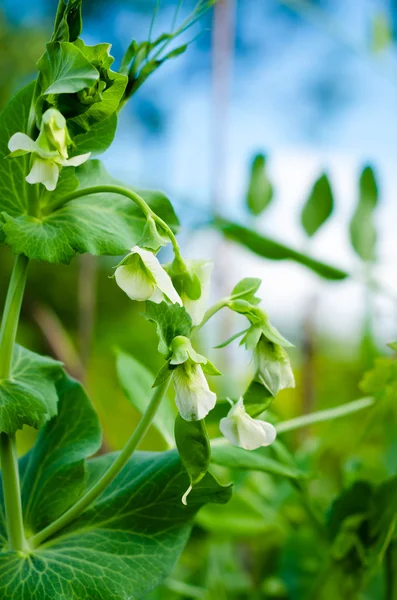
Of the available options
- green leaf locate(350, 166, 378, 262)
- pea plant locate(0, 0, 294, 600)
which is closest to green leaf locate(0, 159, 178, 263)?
pea plant locate(0, 0, 294, 600)

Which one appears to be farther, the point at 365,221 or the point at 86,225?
the point at 365,221

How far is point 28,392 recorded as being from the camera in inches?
10.0

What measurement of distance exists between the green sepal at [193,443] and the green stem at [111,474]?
0.6 inches

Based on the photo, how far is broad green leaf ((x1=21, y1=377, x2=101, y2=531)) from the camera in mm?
289

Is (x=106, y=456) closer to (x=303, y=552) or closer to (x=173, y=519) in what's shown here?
(x=173, y=519)

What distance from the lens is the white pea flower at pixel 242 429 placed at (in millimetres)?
217

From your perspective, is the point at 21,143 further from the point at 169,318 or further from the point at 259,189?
the point at 259,189

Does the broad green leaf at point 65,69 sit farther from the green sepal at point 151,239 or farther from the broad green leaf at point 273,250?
the broad green leaf at point 273,250

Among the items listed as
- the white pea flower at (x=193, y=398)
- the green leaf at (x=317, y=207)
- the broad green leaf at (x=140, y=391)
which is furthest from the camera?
the green leaf at (x=317, y=207)

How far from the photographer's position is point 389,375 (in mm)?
318

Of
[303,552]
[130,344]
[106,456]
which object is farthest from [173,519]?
[130,344]

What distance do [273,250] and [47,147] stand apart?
248 millimetres

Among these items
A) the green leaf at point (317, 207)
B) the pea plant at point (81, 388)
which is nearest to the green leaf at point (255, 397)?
the pea plant at point (81, 388)

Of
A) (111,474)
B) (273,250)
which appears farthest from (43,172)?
(273,250)
